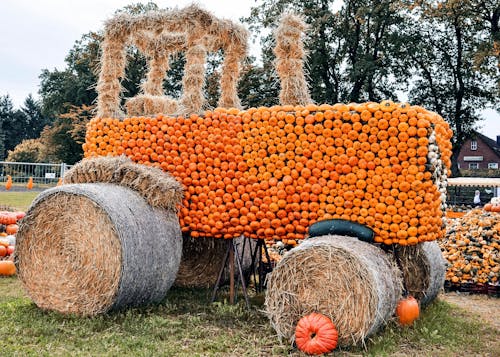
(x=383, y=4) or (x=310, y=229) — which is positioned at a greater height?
(x=383, y=4)

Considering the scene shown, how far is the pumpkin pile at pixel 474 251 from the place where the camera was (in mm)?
8391

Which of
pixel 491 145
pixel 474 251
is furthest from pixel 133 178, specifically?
pixel 491 145

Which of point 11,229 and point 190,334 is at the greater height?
point 11,229

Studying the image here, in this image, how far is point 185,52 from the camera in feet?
26.6

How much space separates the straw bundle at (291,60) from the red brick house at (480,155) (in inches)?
2060

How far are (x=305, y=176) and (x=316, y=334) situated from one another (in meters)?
1.84

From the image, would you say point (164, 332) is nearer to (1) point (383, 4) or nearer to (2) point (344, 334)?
(2) point (344, 334)

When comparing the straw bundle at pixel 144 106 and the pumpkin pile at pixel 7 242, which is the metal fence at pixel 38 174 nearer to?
the pumpkin pile at pixel 7 242

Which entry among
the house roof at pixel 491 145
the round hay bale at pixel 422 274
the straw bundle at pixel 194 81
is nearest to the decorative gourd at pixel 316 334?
the round hay bale at pixel 422 274

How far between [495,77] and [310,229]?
24.5 m

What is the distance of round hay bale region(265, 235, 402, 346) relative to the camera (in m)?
4.85

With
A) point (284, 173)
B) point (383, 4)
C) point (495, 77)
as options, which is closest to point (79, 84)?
point (383, 4)

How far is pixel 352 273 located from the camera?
490cm

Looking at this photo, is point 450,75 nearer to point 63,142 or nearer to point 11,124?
point 63,142
